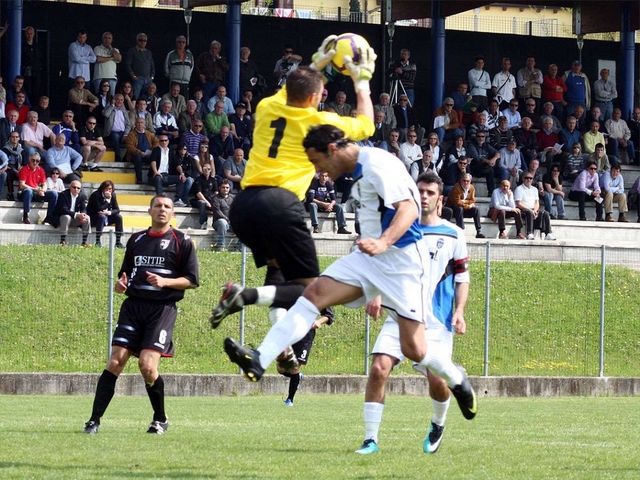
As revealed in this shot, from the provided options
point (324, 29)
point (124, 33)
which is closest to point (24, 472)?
point (124, 33)

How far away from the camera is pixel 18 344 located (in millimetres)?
19703

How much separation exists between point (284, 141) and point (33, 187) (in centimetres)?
1600

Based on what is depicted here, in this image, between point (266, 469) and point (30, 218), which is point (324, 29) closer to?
point (30, 218)

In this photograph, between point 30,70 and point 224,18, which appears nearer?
point 30,70

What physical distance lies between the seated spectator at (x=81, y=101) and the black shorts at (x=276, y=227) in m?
19.5

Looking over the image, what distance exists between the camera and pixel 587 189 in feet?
95.8

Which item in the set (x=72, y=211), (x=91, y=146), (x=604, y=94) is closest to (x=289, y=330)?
(x=72, y=211)

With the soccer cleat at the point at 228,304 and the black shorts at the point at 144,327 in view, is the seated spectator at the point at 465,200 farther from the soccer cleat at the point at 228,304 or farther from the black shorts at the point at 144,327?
the soccer cleat at the point at 228,304

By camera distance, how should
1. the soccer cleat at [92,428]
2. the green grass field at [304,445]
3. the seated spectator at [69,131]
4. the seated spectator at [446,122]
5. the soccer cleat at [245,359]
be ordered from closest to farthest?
the soccer cleat at [245,359], the green grass field at [304,445], the soccer cleat at [92,428], the seated spectator at [69,131], the seated spectator at [446,122]

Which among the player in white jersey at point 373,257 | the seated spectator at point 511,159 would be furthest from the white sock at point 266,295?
the seated spectator at point 511,159

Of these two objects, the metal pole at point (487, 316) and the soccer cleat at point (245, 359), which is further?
the metal pole at point (487, 316)

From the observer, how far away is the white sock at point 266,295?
8.42 m

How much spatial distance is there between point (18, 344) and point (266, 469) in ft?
41.3

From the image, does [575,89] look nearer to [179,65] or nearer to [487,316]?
[179,65]
